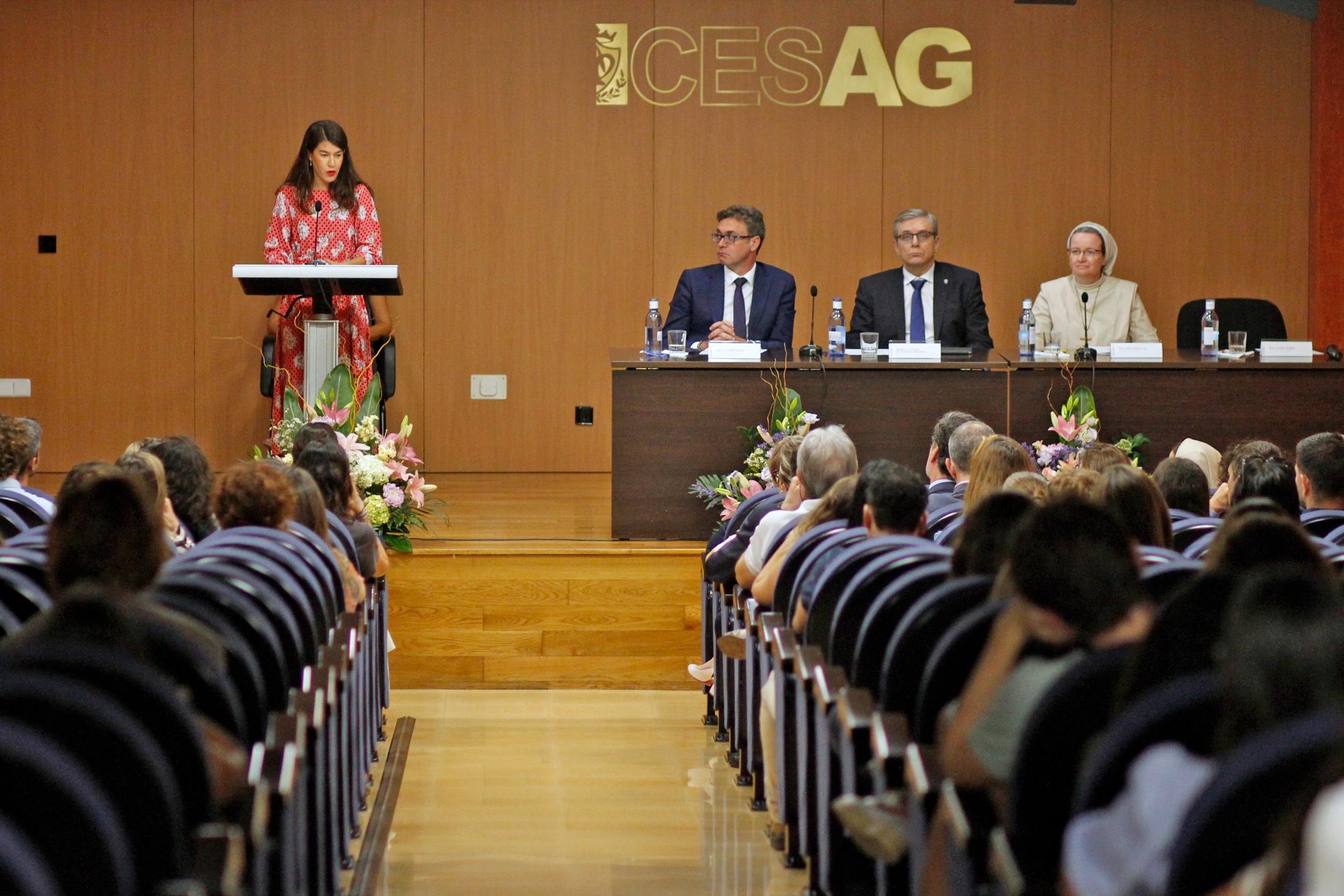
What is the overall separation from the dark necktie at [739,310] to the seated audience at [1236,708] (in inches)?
210

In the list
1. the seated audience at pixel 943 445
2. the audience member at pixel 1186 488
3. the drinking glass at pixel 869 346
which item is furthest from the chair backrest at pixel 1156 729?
the drinking glass at pixel 869 346

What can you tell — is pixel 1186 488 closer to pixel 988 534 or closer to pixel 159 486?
pixel 988 534

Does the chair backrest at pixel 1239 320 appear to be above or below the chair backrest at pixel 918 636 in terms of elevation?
above

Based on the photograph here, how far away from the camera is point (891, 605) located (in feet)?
8.96

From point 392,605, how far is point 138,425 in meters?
3.47

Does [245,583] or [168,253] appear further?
[168,253]

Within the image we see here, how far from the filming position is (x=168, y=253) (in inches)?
333

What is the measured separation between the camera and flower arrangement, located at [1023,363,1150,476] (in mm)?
5809

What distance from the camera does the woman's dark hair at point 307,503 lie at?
3795 millimetres

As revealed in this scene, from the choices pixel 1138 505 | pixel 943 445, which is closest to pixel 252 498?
pixel 1138 505

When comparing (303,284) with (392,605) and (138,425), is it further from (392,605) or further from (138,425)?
(138,425)

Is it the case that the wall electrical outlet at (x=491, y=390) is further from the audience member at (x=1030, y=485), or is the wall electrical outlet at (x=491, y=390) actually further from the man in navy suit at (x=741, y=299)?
the audience member at (x=1030, y=485)

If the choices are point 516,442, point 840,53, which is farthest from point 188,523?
point 840,53

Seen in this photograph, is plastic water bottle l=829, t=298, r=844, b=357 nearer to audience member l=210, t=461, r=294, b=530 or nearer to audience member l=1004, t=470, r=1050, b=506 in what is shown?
audience member l=1004, t=470, r=1050, b=506
